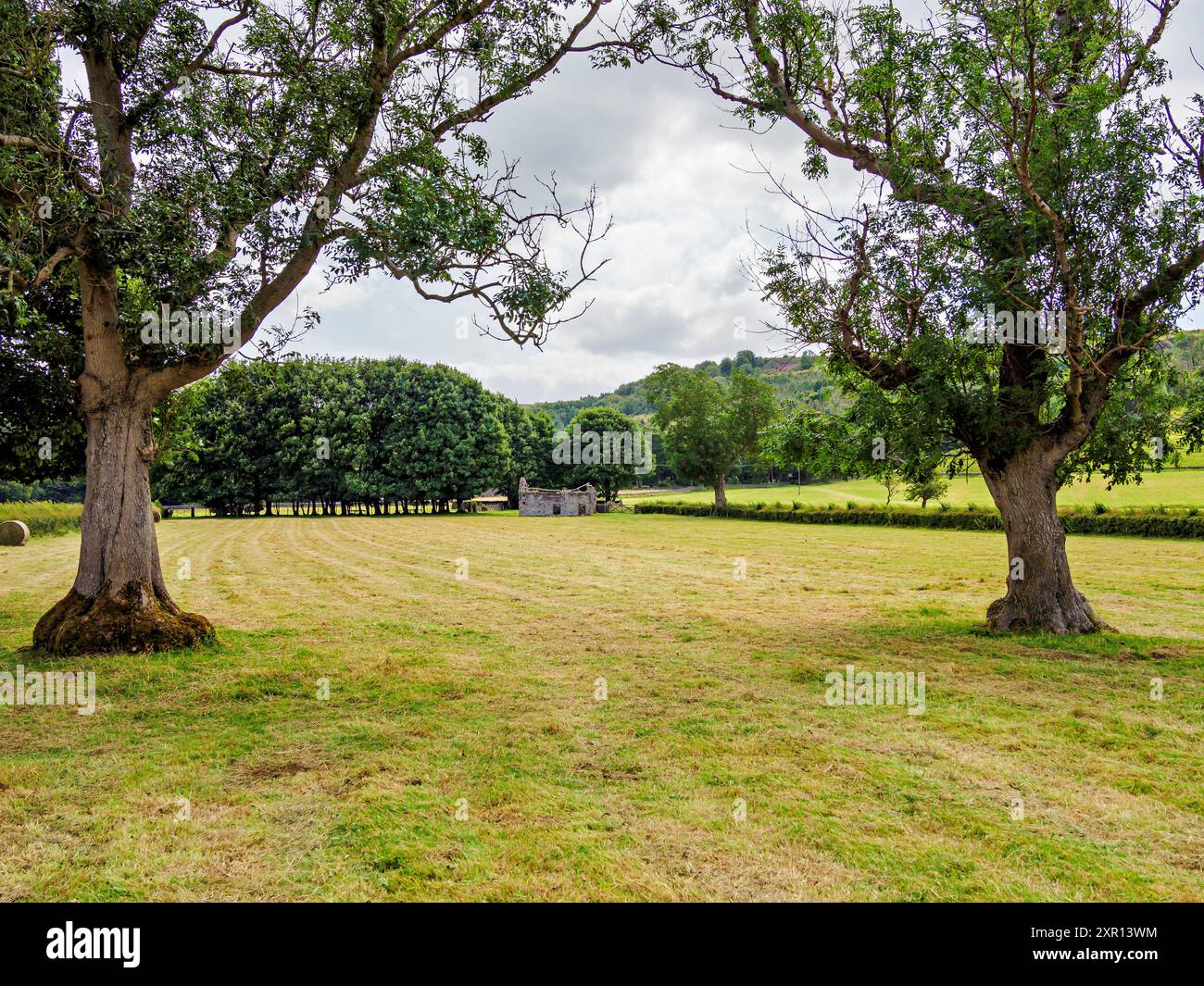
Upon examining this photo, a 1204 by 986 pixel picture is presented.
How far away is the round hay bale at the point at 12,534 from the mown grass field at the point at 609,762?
21.5m

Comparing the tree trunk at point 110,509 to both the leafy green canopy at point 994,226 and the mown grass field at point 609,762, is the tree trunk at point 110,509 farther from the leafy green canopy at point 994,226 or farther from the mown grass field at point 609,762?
the leafy green canopy at point 994,226

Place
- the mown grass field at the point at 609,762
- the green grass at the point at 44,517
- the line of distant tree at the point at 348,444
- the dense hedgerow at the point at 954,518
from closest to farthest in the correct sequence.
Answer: the mown grass field at the point at 609,762
the dense hedgerow at the point at 954,518
the green grass at the point at 44,517
the line of distant tree at the point at 348,444

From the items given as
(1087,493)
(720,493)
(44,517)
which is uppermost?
(720,493)

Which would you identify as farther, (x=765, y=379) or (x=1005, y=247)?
(x=765, y=379)

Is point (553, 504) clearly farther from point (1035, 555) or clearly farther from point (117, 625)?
point (1035, 555)

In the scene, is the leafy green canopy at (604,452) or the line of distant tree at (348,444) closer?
the line of distant tree at (348,444)

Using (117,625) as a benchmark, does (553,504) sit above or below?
above

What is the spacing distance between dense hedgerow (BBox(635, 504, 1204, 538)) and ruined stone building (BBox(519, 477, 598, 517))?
27.4ft

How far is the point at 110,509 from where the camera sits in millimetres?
10672

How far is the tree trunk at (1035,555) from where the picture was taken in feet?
38.4

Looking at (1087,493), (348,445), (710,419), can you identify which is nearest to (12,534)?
(348,445)

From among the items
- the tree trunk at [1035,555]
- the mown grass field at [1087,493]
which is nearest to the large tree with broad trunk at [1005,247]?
the tree trunk at [1035,555]

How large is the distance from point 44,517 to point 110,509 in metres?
33.1

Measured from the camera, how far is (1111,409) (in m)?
11.7
